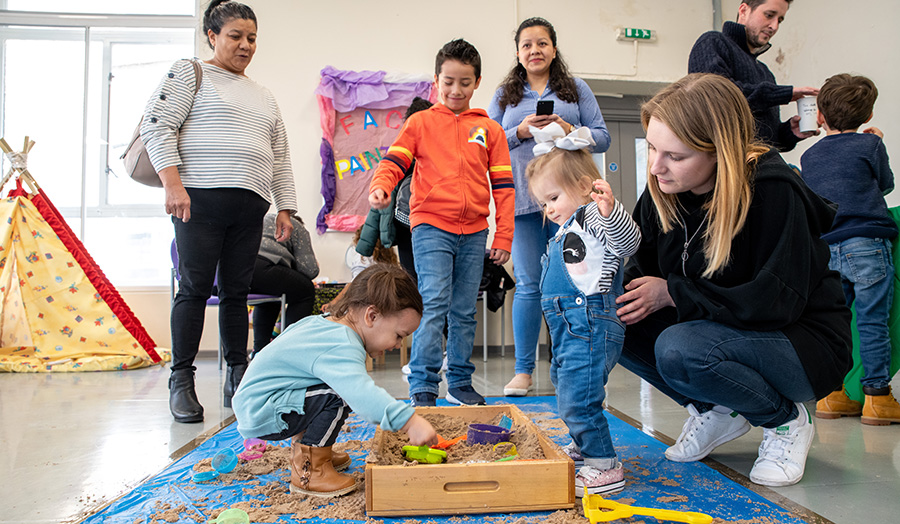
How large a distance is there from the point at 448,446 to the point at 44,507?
2.86 ft

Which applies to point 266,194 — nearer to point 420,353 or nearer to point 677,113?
point 420,353

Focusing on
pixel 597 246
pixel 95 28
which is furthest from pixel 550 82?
pixel 95 28

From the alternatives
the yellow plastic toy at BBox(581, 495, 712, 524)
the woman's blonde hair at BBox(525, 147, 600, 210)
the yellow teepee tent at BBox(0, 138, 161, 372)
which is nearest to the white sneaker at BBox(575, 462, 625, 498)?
the yellow plastic toy at BBox(581, 495, 712, 524)

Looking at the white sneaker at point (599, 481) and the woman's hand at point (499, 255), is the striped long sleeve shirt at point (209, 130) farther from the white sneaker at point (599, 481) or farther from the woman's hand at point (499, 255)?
the white sneaker at point (599, 481)

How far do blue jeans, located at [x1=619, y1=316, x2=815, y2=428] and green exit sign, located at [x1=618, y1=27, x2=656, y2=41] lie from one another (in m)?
3.82

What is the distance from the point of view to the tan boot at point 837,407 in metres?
2.15

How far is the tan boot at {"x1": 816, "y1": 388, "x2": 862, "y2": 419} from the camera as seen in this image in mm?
2152

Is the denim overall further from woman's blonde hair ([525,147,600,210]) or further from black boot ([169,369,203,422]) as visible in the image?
black boot ([169,369,203,422])

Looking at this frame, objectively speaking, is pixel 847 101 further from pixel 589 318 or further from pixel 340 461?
pixel 340 461

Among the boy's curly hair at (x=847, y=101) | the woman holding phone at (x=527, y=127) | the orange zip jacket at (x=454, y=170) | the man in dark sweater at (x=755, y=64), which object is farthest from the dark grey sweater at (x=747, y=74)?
the orange zip jacket at (x=454, y=170)

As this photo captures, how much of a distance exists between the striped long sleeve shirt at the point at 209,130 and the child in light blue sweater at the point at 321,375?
0.95 meters

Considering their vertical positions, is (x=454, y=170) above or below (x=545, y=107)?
below

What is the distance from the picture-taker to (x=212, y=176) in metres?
2.08

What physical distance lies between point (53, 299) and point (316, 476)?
3292 millimetres
